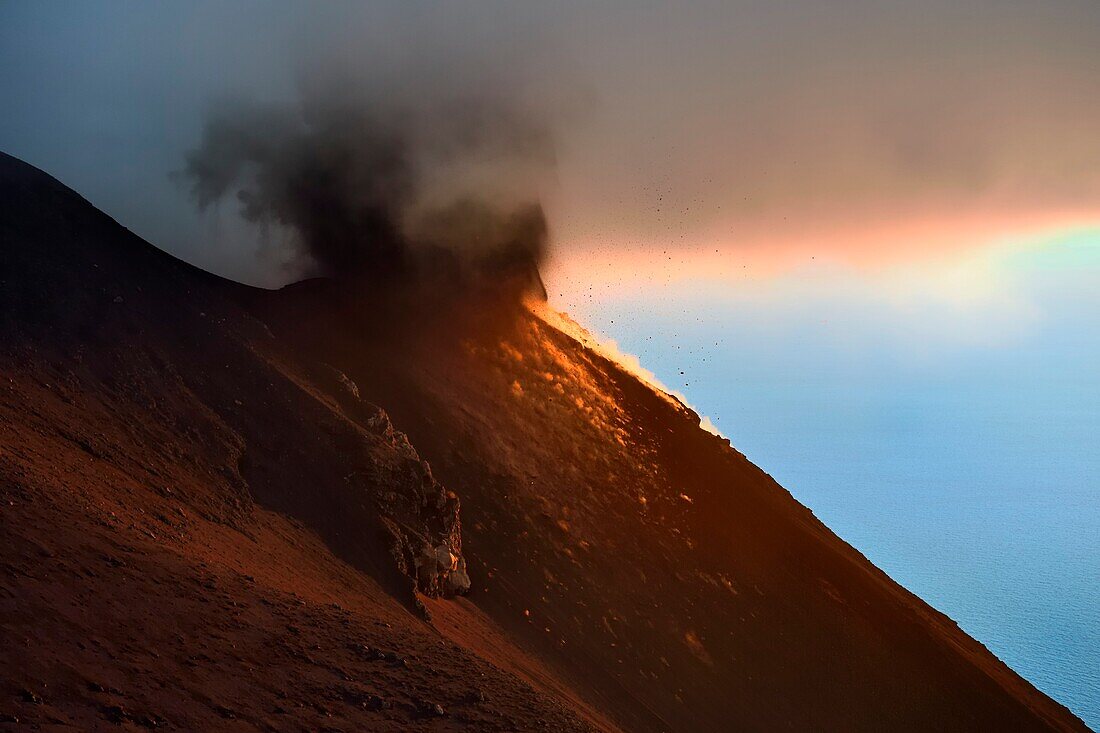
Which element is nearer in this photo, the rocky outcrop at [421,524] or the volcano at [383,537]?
the volcano at [383,537]

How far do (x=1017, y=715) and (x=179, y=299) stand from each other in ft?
103

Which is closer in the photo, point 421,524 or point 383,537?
point 383,537

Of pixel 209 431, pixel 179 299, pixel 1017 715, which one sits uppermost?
pixel 1017 715

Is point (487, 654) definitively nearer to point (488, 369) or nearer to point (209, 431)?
point (209, 431)

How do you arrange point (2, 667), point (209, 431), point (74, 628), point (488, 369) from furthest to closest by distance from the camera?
point (488, 369) → point (209, 431) → point (74, 628) → point (2, 667)

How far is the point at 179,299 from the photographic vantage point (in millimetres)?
31109

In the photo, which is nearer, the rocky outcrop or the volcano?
the volcano

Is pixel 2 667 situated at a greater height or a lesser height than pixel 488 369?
lesser

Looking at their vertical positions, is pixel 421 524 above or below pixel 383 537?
above

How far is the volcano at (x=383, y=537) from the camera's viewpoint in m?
15.9

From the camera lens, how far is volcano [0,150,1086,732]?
1585 centimetres

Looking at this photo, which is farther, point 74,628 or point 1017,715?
point 1017,715

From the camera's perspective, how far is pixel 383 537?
2586cm

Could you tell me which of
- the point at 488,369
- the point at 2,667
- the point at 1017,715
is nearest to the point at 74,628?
the point at 2,667
